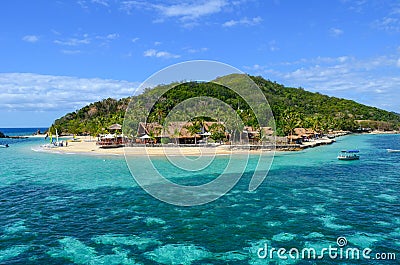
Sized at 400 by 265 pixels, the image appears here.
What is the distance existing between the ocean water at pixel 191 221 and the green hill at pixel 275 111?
38.0 metres

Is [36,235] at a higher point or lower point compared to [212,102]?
lower

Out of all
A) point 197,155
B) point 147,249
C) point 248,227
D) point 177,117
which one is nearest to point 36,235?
point 147,249

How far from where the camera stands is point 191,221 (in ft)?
54.3

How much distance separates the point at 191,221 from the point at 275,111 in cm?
7550

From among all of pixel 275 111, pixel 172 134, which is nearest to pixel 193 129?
pixel 172 134

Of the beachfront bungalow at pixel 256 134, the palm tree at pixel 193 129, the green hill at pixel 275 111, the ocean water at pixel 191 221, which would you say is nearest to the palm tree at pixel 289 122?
the green hill at pixel 275 111

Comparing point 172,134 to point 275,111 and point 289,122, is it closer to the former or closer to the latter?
point 289,122

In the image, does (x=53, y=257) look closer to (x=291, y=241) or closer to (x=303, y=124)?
(x=291, y=241)

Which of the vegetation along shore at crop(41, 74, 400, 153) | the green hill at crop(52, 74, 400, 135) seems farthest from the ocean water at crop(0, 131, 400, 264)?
the green hill at crop(52, 74, 400, 135)

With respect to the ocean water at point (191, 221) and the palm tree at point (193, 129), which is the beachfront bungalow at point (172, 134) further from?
the ocean water at point (191, 221)

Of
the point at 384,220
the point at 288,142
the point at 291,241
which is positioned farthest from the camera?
the point at 288,142

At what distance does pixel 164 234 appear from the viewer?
14750mm

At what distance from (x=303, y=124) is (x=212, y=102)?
33854mm

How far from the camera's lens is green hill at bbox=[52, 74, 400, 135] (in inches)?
2918
